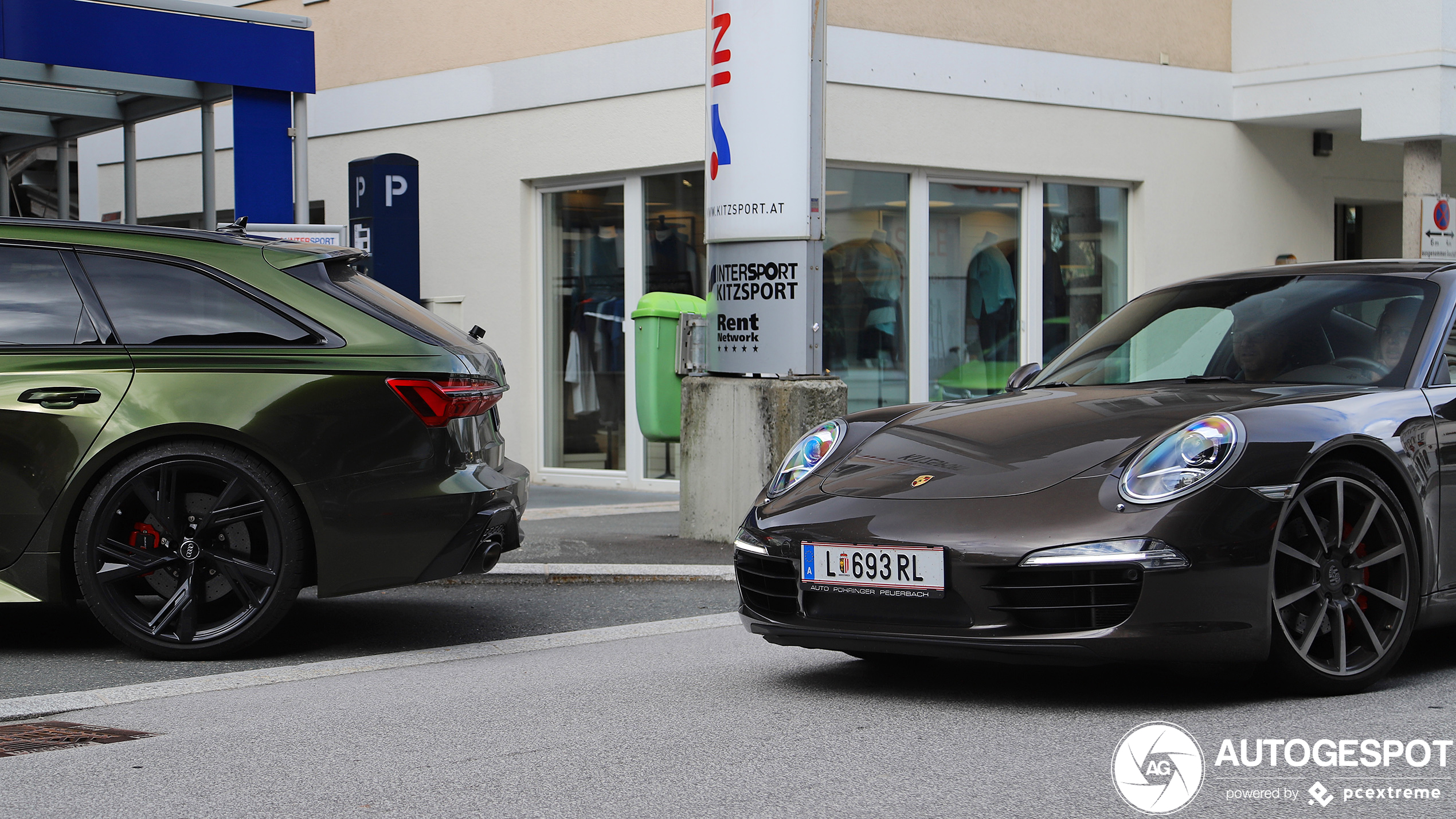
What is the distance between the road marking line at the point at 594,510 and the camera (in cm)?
1021

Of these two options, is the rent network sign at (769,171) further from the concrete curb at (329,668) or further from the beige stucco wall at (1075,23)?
the beige stucco wall at (1075,23)

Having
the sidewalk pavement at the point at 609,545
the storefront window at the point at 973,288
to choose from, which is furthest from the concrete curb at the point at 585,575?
the storefront window at the point at 973,288

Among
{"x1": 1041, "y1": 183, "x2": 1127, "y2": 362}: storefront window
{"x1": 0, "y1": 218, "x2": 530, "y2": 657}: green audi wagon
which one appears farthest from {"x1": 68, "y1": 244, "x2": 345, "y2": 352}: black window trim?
{"x1": 1041, "y1": 183, "x2": 1127, "y2": 362}: storefront window

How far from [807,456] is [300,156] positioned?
633 cm

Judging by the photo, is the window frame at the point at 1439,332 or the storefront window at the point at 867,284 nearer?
the window frame at the point at 1439,332

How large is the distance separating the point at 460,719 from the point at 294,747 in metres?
0.50

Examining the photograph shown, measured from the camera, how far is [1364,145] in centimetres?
1534

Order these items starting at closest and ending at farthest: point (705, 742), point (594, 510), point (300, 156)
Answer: point (705, 742) → point (300, 156) → point (594, 510)

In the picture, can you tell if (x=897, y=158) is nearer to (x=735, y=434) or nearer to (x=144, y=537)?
(x=735, y=434)

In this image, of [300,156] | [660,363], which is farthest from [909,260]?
[300,156]

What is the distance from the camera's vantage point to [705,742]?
4.07 m

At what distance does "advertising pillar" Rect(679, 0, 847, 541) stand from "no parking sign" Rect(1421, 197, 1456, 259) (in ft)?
19.8

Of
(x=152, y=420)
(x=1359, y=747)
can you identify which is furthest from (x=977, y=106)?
(x=1359, y=747)

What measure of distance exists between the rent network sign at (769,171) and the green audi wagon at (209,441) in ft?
10.5
